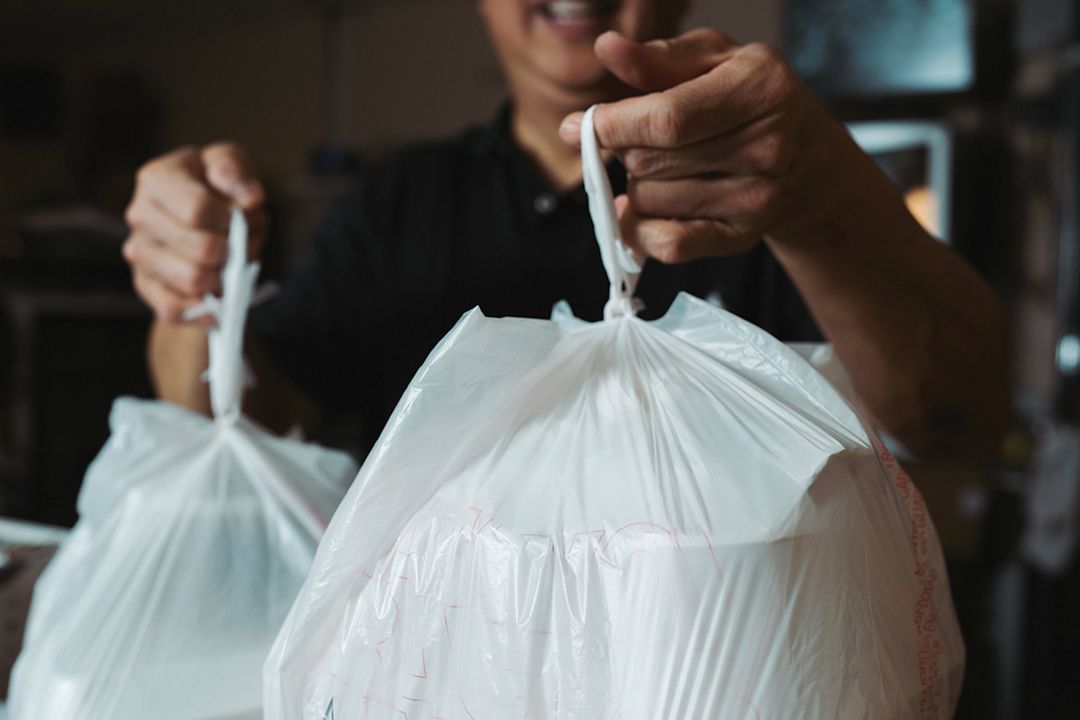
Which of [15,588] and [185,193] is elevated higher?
[185,193]

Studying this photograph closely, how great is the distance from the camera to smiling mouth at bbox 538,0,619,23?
34.0 inches

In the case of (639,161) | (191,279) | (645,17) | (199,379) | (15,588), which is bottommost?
(15,588)

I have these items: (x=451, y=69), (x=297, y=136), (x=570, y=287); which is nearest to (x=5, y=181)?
(x=297, y=136)

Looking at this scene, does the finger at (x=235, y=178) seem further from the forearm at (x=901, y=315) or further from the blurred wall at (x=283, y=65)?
the blurred wall at (x=283, y=65)

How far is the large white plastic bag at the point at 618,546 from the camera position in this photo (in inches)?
13.7

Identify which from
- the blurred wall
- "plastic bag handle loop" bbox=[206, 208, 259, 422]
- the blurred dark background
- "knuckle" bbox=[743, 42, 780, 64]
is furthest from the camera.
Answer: the blurred wall

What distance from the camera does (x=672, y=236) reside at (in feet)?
1.52

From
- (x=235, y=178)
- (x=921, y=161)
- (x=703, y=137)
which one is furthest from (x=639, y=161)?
(x=921, y=161)

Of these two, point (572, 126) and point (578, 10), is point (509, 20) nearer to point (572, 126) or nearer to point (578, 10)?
point (578, 10)

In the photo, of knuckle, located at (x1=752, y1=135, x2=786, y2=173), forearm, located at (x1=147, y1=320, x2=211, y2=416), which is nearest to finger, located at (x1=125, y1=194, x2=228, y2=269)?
forearm, located at (x1=147, y1=320, x2=211, y2=416)

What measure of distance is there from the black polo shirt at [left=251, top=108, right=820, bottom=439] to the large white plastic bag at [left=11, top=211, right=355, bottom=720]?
362 mm

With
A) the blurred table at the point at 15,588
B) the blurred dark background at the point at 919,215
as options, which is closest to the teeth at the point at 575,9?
the blurred table at the point at 15,588

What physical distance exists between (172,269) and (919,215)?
238cm

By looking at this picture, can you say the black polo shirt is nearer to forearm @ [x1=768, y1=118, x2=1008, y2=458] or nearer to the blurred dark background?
forearm @ [x1=768, y1=118, x2=1008, y2=458]
